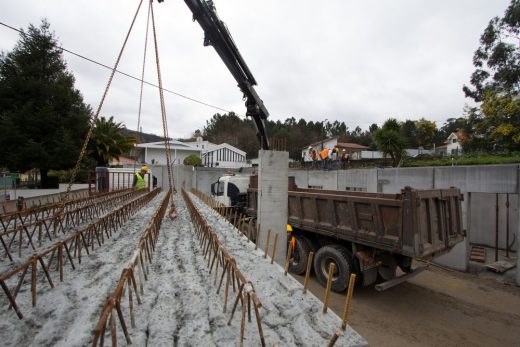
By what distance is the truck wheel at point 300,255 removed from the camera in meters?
7.09

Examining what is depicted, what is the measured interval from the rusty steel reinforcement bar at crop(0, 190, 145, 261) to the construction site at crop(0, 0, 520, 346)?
6cm

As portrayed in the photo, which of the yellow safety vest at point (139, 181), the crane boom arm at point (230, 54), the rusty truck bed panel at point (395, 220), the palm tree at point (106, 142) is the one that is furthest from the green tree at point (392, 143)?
the palm tree at point (106, 142)

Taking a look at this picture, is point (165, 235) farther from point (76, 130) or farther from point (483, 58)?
point (483, 58)

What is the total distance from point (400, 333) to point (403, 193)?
89.4 inches

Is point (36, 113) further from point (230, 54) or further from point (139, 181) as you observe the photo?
point (230, 54)

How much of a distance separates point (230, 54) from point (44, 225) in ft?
15.3

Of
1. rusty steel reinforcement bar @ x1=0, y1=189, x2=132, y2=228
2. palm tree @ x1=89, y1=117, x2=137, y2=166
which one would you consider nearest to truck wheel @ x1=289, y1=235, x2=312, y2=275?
rusty steel reinforcement bar @ x1=0, y1=189, x2=132, y2=228

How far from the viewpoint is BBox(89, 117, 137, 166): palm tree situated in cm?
2391

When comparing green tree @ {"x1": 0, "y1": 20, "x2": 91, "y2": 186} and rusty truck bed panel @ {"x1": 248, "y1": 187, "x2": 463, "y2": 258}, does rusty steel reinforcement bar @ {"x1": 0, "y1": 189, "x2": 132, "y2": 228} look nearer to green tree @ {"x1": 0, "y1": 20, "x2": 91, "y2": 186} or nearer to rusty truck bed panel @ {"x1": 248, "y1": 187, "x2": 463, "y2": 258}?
rusty truck bed panel @ {"x1": 248, "y1": 187, "x2": 463, "y2": 258}

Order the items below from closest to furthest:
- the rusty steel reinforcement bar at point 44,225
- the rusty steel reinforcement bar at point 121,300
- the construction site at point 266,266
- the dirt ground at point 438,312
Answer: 1. the rusty steel reinforcement bar at point 121,300
2. the construction site at point 266,266
3. the rusty steel reinforcement bar at point 44,225
4. the dirt ground at point 438,312

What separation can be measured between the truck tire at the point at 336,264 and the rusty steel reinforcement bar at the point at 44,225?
16.6 ft

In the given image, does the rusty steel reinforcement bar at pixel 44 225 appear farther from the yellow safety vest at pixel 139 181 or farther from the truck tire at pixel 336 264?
the truck tire at pixel 336 264

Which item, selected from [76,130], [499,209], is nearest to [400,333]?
[499,209]

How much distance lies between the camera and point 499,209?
9.34 meters
